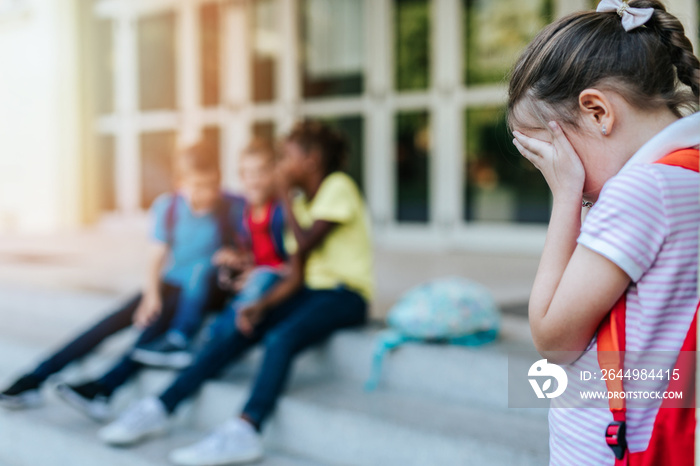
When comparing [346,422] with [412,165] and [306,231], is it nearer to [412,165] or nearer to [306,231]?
[306,231]

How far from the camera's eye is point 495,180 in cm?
561

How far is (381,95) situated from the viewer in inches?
227

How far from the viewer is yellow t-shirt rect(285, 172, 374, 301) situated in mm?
2775

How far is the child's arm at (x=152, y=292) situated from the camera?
298cm

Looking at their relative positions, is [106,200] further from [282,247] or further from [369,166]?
[282,247]

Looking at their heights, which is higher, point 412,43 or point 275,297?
point 412,43

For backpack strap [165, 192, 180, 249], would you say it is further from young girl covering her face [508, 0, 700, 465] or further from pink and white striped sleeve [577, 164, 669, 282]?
pink and white striped sleeve [577, 164, 669, 282]

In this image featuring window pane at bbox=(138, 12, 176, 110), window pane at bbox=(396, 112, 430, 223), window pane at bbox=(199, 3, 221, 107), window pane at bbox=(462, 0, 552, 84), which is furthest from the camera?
window pane at bbox=(138, 12, 176, 110)

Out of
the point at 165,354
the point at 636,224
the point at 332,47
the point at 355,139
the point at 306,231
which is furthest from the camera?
the point at 332,47

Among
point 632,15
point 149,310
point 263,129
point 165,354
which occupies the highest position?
point 632,15

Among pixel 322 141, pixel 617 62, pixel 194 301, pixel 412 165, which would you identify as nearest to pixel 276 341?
pixel 194 301

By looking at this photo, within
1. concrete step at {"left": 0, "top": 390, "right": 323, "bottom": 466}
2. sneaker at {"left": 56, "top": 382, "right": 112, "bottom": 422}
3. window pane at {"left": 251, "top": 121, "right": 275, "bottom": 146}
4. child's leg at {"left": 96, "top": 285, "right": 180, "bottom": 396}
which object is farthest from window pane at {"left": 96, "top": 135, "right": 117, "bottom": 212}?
sneaker at {"left": 56, "top": 382, "right": 112, "bottom": 422}

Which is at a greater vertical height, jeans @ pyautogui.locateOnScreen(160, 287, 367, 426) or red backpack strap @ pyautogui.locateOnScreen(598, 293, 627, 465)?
red backpack strap @ pyautogui.locateOnScreen(598, 293, 627, 465)

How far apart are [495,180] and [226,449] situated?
3898mm
